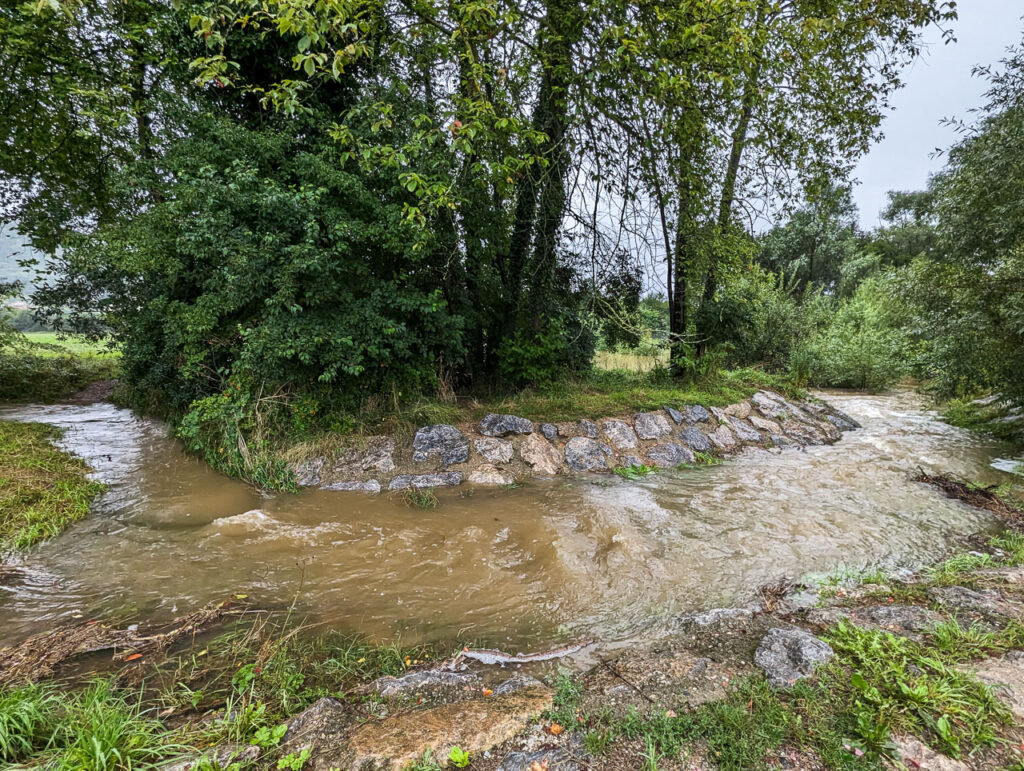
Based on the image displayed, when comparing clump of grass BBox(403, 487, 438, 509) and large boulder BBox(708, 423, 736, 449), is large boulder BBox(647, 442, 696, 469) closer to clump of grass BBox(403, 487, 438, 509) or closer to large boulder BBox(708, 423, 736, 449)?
large boulder BBox(708, 423, 736, 449)

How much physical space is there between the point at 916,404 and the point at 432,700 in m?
13.8

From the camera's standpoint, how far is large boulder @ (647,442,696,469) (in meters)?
6.10

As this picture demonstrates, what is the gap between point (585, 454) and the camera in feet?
19.6

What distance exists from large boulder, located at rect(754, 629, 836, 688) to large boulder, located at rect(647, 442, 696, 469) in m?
3.82

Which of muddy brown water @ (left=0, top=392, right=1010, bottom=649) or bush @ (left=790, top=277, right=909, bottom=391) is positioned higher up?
bush @ (left=790, top=277, right=909, bottom=391)

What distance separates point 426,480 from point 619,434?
2978mm

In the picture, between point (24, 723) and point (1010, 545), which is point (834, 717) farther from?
point (1010, 545)

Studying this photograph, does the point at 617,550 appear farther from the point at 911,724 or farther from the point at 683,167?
the point at 683,167

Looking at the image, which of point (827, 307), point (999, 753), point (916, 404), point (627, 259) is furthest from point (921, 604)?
point (827, 307)

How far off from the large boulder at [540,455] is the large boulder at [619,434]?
923mm

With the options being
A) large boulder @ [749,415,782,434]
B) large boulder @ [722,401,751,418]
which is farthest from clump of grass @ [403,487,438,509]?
large boulder @ [749,415,782,434]

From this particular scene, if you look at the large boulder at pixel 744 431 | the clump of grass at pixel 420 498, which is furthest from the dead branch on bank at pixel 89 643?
the large boulder at pixel 744 431

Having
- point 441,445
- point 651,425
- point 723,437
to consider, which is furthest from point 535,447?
point 723,437

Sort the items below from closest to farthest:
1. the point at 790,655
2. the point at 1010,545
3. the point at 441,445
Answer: the point at 790,655 → the point at 1010,545 → the point at 441,445
